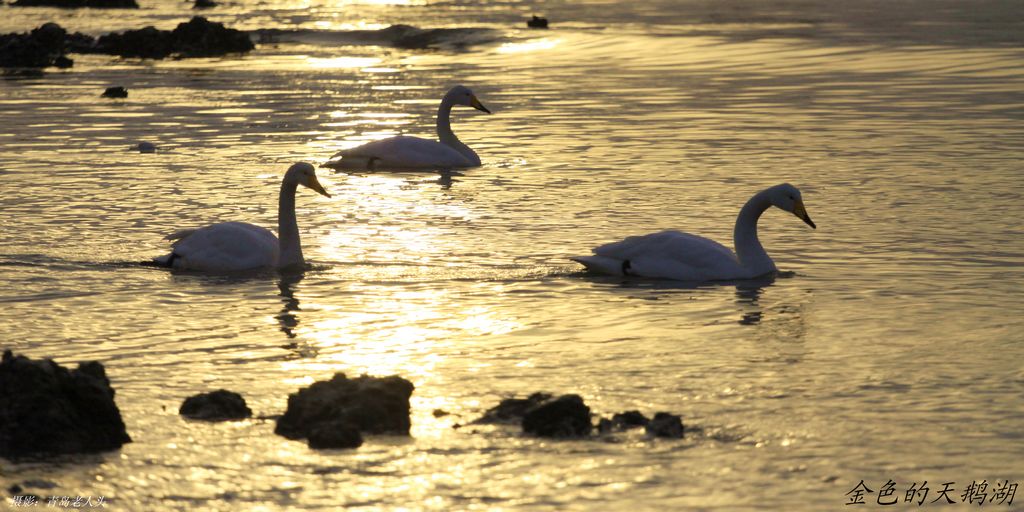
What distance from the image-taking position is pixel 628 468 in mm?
7859

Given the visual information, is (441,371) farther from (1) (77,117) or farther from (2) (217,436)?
(1) (77,117)

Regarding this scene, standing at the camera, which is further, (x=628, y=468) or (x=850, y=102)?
(x=850, y=102)

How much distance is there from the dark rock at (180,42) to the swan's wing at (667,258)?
1170 inches

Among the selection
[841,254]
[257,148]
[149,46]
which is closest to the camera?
[841,254]

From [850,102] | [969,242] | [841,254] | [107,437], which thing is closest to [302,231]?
[841,254]

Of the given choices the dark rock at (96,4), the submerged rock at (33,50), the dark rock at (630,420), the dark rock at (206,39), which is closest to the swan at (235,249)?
the dark rock at (630,420)

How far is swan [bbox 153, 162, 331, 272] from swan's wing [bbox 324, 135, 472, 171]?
6504 mm

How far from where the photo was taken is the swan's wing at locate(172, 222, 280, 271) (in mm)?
12977

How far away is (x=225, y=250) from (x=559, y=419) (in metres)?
5.45

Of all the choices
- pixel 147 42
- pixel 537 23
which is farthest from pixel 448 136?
pixel 537 23

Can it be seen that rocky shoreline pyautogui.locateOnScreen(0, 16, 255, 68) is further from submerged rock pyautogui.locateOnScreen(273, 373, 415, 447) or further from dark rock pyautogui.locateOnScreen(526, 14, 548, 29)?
submerged rock pyautogui.locateOnScreen(273, 373, 415, 447)

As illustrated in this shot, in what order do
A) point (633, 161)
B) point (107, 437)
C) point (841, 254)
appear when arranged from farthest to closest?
point (633, 161)
point (841, 254)
point (107, 437)

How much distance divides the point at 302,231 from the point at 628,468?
771 cm

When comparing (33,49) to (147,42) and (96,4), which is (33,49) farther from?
(96,4)
